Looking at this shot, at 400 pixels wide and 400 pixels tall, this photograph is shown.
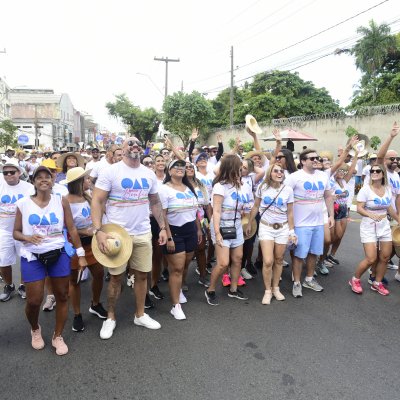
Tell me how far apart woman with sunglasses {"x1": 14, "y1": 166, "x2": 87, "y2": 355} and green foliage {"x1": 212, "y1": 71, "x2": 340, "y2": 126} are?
32.8 metres

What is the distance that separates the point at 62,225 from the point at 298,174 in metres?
2.92

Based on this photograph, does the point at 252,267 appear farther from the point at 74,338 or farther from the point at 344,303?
the point at 74,338

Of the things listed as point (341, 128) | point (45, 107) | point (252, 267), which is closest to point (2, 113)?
point (45, 107)

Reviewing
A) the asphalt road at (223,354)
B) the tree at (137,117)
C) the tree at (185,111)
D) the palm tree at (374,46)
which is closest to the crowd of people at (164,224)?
the asphalt road at (223,354)

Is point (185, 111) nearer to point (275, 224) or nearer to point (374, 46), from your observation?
point (374, 46)

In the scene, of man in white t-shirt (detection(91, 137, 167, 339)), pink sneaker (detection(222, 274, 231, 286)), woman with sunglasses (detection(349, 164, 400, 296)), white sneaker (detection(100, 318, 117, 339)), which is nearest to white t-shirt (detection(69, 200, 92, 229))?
man in white t-shirt (detection(91, 137, 167, 339))

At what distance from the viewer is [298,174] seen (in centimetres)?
477

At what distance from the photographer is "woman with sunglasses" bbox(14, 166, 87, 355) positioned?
10.6ft

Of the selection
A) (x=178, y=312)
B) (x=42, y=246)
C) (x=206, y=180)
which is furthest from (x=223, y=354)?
(x=206, y=180)

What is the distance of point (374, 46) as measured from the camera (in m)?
32.0

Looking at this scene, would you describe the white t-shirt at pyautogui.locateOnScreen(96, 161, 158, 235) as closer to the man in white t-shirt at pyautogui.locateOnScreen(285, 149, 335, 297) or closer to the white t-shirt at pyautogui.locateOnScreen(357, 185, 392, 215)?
the man in white t-shirt at pyautogui.locateOnScreen(285, 149, 335, 297)

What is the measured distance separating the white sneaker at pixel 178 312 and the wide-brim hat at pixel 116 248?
38.5 inches

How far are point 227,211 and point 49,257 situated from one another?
6.78 feet

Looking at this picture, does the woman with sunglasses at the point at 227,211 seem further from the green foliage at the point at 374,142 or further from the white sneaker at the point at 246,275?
the green foliage at the point at 374,142
